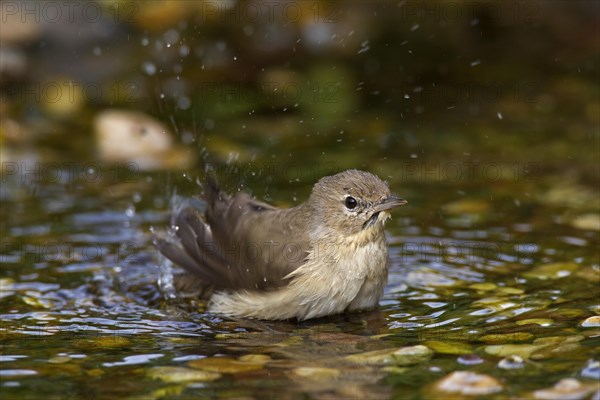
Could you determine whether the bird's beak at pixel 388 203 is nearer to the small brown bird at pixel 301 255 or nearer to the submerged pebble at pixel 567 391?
the small brown bird at pixel 301 255

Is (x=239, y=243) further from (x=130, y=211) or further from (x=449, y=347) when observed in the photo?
(x=130, y=211)

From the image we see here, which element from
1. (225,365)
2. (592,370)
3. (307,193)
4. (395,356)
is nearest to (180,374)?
(225,365)

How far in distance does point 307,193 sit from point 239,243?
2026 mm

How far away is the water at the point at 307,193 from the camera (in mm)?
5074

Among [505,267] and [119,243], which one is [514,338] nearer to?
[505,267]

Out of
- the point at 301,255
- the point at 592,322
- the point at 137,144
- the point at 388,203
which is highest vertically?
the point at 137,144

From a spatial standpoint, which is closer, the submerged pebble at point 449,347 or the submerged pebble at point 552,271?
the submerged pebble at point 449,347

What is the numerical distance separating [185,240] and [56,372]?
6.14ft

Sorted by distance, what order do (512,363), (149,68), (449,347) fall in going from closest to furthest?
(512,363) → (449,347) → (149,68)

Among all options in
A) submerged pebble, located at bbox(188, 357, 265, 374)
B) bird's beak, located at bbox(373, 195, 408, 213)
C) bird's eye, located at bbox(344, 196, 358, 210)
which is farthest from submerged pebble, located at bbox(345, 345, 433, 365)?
bird's eye, located at bbox(344, 196, 358, 210)

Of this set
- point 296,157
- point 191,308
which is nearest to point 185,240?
point 191,308

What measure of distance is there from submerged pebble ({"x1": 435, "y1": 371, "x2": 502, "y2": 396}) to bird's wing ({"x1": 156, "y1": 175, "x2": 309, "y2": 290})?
1605mm

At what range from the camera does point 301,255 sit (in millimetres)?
6172

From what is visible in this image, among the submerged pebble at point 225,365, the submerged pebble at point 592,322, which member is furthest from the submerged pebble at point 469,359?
the submerged pebble at point 225,365
